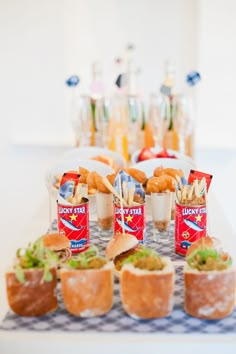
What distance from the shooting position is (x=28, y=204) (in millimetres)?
3986

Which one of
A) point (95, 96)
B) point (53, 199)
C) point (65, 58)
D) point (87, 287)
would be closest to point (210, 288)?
point (87, 287)

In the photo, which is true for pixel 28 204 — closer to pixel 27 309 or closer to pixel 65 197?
pixel 65 197

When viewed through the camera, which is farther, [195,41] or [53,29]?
[195,41]

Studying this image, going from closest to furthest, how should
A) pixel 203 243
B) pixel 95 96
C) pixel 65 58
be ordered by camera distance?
pixel 203 243
pixel 95 96
pixel 65 58

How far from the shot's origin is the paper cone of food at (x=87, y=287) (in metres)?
1.33

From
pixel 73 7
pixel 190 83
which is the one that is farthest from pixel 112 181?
pixel 73 7

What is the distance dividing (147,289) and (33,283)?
0.24 metres

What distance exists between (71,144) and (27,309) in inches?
101

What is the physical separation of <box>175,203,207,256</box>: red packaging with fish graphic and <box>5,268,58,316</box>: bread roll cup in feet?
1.59

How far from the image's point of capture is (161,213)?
1.95m

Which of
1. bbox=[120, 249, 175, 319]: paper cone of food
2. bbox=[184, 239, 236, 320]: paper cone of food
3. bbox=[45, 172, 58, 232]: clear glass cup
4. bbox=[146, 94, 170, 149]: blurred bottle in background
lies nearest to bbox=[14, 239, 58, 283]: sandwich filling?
bbox=[120, 249, 175, 319]: paper cone of food

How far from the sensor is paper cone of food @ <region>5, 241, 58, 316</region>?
4.34 feet

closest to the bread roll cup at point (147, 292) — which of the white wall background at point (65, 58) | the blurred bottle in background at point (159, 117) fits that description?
the blurred bottle in background at point (159, 117)

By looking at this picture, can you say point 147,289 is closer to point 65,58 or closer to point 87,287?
point 87,287
